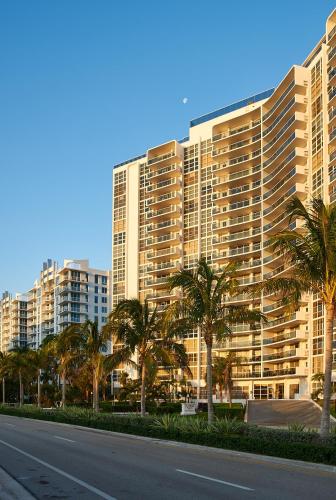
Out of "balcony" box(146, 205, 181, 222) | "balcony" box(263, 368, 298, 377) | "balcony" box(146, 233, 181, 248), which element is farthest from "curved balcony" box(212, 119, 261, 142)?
"balcony" box(263, 368, 298, 377)

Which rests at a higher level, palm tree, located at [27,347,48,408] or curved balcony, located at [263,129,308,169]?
curved balcony, located at [263,129,308,169]

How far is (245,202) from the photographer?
92562mm

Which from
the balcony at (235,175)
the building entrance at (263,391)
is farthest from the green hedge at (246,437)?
the balcony at (235,175)

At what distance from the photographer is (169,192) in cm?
10688

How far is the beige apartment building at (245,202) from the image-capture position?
245ft

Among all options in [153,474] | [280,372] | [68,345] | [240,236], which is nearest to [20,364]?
[68,345]

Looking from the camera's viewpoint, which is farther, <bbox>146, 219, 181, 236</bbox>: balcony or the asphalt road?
<bbox>146, 219, 181, 236</bbox>: balcony

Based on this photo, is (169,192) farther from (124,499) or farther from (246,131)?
(124,499)

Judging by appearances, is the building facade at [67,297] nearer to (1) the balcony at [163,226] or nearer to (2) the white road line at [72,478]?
(1) the balcony at [163,226]

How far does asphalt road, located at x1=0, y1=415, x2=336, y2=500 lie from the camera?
45.4 feet

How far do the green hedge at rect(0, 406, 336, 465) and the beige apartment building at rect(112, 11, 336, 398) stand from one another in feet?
109

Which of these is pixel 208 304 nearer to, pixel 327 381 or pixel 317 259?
pixel 317 259

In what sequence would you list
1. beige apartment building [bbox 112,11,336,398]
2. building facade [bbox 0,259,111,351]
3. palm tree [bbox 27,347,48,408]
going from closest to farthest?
palm tree [bbox 27,347,48,408] → beige apartment building [bbox 112,11,336,398] → building facade [bbox 0,259,111,351]

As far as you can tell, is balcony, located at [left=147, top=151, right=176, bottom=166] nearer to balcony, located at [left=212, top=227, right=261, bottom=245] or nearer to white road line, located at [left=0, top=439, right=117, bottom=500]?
balcony, located at [left=212, top=227, right=261, bottom=245]
